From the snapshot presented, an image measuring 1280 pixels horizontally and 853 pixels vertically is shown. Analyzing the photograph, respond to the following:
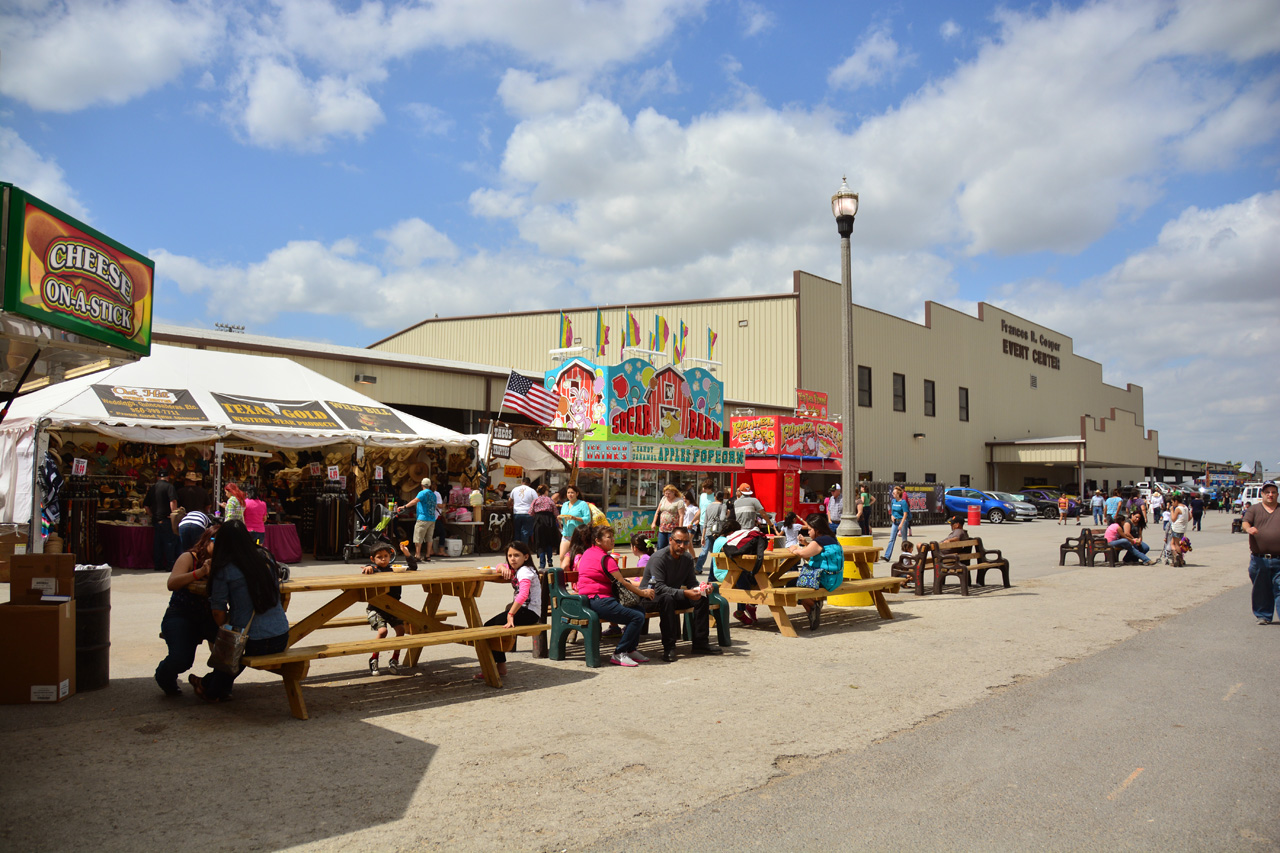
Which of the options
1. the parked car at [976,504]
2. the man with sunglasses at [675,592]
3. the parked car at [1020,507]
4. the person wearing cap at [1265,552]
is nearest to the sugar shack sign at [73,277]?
the man with sunglasses at [675,592]

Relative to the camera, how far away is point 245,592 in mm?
6184

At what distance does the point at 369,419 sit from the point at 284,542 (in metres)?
3.47

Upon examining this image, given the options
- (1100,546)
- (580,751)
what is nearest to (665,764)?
(580,751)

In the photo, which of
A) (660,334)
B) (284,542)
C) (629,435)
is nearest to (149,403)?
(284,542)

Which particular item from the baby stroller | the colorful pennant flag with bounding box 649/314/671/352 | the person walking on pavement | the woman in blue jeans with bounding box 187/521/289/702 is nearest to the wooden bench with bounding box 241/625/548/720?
the woman in blue jeans with bounding box 187/521/289/702

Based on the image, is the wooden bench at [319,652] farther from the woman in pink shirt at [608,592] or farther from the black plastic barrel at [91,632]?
the black plastic barrel at [91,632]

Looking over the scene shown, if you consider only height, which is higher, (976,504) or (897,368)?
(897,368)

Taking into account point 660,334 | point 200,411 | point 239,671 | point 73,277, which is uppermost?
point 660,334

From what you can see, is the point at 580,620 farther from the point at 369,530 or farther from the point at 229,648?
the point at 369,530

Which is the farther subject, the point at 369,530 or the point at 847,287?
the point at 369,530

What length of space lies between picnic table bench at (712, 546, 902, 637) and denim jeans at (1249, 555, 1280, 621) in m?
4.16

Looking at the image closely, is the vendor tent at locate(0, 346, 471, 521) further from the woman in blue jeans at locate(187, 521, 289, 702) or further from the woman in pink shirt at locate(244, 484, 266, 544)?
the woman in blue jeans at locate(187, 521, 289, 702)

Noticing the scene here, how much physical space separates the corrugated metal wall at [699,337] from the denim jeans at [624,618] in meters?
25.4

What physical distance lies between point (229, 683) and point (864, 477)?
35.0 meters
